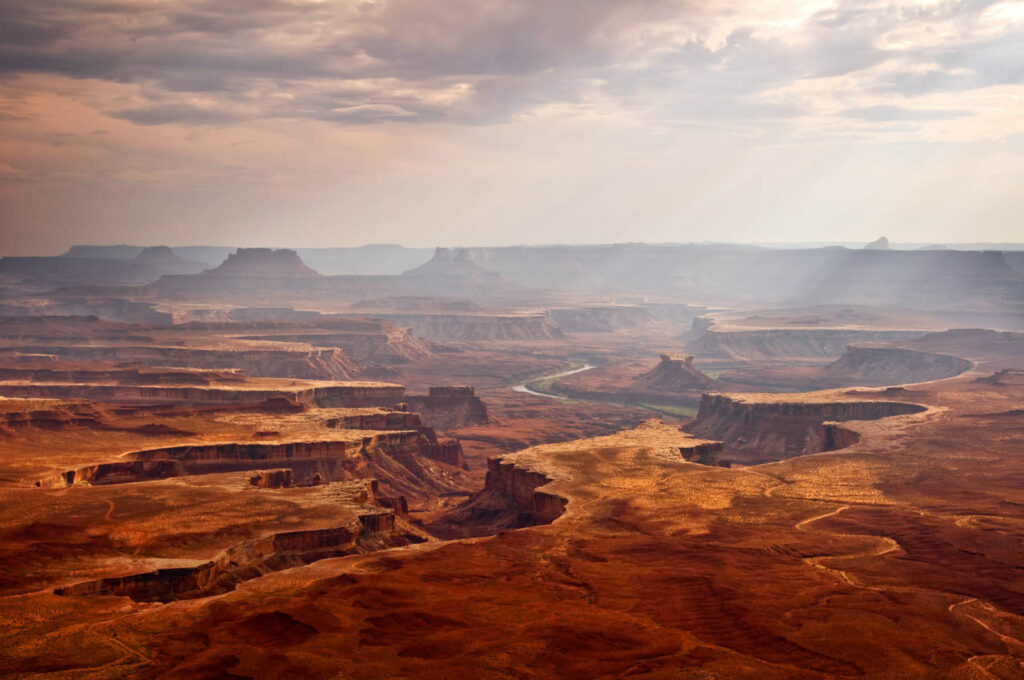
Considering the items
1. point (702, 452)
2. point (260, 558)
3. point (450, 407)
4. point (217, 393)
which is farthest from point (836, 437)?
point (217, 393)

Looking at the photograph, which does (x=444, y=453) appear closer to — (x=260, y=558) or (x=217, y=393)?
(x=217, y=393)

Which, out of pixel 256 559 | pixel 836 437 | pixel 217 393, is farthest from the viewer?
pixel 217 393

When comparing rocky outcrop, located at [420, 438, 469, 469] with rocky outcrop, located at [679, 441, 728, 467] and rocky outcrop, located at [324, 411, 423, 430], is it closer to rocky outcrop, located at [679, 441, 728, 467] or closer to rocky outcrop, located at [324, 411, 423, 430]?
rocky outcrop, located at [324, 411, 423, 430]

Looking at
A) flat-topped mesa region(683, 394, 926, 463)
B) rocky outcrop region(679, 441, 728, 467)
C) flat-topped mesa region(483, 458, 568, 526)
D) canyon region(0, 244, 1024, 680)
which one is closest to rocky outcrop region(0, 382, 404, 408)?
canyon region(0, 244, 1024, 680)

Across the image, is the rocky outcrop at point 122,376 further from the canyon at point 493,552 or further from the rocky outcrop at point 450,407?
the canyon at point 493,552

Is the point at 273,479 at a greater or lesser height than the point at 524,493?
greater

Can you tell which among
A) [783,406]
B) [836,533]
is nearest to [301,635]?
[836,533]
